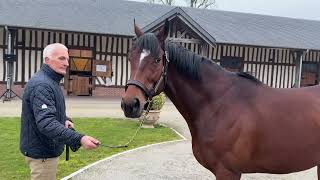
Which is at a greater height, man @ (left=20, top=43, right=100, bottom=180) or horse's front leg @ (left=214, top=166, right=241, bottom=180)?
man @ (left=20, top=43, right=100, bottom=180)

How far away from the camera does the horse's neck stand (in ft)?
11.8

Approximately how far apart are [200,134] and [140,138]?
5763 mm

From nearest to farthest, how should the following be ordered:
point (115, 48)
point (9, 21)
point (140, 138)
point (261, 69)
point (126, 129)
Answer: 1. point (140, 138)
2. point (126, 129)
3. point (9, 21)
4. point (115, 48)
5. point (261, 69)

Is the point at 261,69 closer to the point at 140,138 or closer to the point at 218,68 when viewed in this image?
the point at 140,138

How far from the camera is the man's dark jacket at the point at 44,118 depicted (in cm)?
301

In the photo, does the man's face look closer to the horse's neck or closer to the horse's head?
the horse's head

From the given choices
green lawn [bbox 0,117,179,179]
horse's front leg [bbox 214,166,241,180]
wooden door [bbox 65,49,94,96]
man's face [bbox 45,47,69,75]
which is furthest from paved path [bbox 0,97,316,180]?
wooden door [bbox 65,49,94,96]

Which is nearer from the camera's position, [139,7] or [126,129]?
[126,129]

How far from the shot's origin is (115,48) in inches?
739

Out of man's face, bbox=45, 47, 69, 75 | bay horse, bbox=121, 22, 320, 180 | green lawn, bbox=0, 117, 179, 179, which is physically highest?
man's face, bbox=45, 47, 69, 75

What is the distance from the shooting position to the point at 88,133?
31.2 feet

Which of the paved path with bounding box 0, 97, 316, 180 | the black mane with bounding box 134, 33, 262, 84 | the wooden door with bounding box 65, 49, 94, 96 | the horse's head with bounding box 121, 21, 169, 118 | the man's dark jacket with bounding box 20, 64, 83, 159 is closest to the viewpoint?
the man's dark jacket with bounding box 20, 64, 83, 159

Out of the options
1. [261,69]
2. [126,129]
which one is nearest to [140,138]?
[126,129]

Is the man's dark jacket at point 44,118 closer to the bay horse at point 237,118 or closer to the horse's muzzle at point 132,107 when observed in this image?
the horse's muzzle at point 132,107
